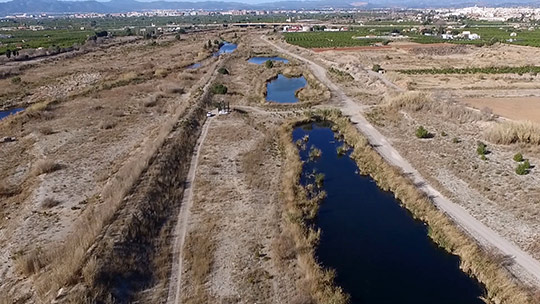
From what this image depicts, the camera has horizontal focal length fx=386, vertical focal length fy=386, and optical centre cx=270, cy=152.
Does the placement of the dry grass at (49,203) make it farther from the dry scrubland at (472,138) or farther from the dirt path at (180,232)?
the dry scrubland at (472,138)

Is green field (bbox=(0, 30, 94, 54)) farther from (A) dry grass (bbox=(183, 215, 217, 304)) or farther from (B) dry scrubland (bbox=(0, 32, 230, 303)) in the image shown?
(A) dry grass (bbox=(183, 215, 217, 304))

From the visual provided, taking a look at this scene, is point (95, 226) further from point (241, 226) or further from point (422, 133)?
point (422, 133)

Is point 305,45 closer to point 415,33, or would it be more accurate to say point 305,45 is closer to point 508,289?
point 415,33

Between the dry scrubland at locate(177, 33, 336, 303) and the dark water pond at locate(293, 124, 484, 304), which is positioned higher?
the dry scrubland at locate(177, 33, 336, 303)

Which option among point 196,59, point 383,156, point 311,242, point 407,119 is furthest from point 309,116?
point 196,59

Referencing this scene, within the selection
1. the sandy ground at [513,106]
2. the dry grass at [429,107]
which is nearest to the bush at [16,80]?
the dry grass at [429,107]

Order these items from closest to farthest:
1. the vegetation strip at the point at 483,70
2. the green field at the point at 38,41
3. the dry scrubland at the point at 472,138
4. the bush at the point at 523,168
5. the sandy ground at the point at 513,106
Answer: the dry scrubland at the point at 472,138
the bush at the point at 523,168
the sandy ground at the point at 513,106
the vegetation strip at the point at 483,70
the green field at the point at 38,41

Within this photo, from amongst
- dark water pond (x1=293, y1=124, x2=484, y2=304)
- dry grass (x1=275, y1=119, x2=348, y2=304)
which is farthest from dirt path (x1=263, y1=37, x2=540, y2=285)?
dry grass (x1=275, y1=119, x2=348, y2=304)
